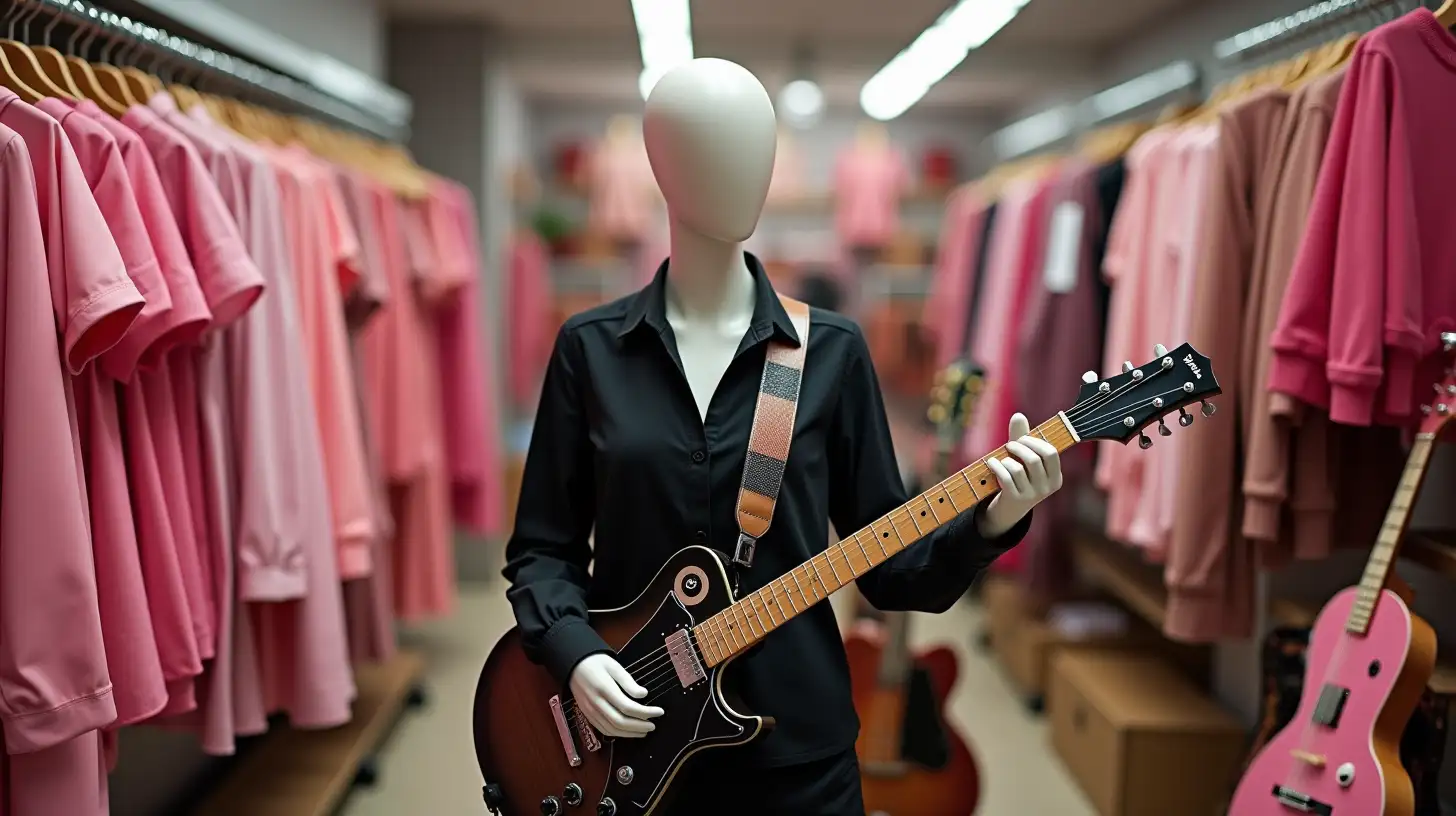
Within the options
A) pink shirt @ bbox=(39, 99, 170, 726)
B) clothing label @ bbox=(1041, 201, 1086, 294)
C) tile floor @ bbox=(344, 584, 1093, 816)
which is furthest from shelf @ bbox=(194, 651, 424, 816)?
clothing label @ bbox=(1041, 201, 1086, 294)

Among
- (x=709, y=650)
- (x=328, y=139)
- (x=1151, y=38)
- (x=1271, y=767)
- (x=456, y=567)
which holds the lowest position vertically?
(x=456, y=567)

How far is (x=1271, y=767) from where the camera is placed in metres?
2.02

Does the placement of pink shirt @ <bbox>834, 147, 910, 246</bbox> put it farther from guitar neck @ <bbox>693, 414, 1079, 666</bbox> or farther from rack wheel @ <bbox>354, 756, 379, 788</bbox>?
guitar neck @ <bbox>693, 414, 1079, 666</bbox>

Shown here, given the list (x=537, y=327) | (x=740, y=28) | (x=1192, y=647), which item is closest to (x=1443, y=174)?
(x=1192, y=647)

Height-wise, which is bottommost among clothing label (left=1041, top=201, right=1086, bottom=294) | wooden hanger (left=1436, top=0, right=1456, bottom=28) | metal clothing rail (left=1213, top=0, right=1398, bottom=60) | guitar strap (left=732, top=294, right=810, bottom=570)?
guitar strap (left=732, top=294, right=810, bottom=570)

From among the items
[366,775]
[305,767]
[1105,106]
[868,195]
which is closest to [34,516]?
[305,767]

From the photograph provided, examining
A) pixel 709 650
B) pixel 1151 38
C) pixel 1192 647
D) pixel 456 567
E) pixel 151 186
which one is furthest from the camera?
pixel 456 567

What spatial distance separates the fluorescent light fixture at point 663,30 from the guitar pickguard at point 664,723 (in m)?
2.54

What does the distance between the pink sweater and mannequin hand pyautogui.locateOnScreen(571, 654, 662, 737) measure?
1334 millimetres

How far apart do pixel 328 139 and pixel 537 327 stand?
3.03m

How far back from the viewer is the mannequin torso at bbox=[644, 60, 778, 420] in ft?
4.54

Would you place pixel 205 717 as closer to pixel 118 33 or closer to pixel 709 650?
pixel 709 650

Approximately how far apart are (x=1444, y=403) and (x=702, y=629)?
1.38 metres

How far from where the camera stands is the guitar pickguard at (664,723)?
1.37 metres
